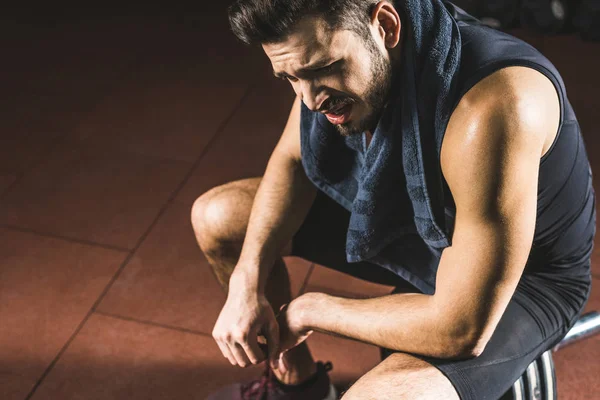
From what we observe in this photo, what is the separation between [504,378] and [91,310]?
3.72ft

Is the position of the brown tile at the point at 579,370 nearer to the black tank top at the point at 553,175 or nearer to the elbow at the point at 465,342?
the black tank top at the point at 553,175

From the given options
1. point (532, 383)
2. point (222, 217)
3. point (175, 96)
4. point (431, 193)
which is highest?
point (431, 193)

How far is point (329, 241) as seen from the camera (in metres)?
1.54

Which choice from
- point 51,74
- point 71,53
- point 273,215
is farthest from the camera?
point 71,53

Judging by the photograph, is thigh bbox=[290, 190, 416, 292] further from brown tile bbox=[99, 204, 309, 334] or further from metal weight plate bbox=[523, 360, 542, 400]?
brown tile bbox=[99, 204, 309, 334]

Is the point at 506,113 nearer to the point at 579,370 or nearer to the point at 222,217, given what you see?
the point at 222,217

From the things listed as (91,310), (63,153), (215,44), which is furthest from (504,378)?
(215,44)

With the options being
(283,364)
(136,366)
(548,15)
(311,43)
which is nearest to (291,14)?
(311,43)

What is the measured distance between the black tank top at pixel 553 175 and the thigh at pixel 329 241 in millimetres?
314

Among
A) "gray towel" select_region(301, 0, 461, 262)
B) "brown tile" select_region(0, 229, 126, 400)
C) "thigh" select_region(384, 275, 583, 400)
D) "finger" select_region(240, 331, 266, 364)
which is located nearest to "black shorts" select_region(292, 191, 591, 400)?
"thigh" select_region(384, 275, 583, 400)

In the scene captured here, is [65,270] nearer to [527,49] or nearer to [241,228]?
[241,228]

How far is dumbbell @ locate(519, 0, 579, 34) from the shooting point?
3352 millimetres

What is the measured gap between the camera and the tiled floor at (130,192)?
178 centimetres

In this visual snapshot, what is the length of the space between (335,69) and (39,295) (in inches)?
47.5
